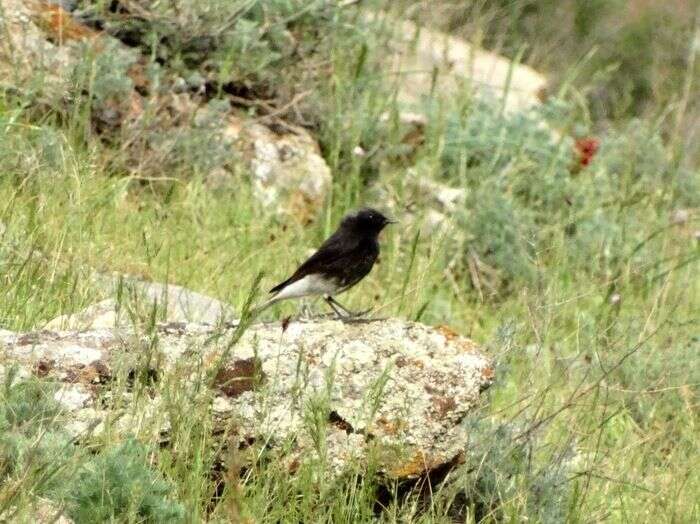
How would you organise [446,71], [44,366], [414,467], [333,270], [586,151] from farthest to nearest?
[446,71], [586,151], [333,270], [414,467], [44,366]

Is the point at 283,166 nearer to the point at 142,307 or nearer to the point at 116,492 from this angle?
→ the point at 142,307

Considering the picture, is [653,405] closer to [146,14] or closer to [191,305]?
[191,305]

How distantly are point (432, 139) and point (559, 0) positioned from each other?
28.1 feet

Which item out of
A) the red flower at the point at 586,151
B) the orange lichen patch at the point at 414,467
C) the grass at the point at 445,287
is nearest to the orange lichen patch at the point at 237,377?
the grass at the point at 445,287

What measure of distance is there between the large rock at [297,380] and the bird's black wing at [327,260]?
1.08 m

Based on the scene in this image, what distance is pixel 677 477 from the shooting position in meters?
4.98

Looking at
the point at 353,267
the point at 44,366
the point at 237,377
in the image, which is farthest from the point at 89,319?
the point at 353,267

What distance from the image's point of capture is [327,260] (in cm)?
570

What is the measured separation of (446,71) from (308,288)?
3.88 m

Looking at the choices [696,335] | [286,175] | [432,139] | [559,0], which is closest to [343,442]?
[696,335]

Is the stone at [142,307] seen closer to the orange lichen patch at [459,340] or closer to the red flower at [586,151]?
the orange lichen patch at [459,340]

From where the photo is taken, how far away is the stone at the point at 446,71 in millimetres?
9266

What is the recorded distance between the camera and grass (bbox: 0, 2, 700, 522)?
399cm

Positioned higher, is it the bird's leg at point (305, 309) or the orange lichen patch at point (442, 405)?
the orange lichen patch at point (442, 405)
